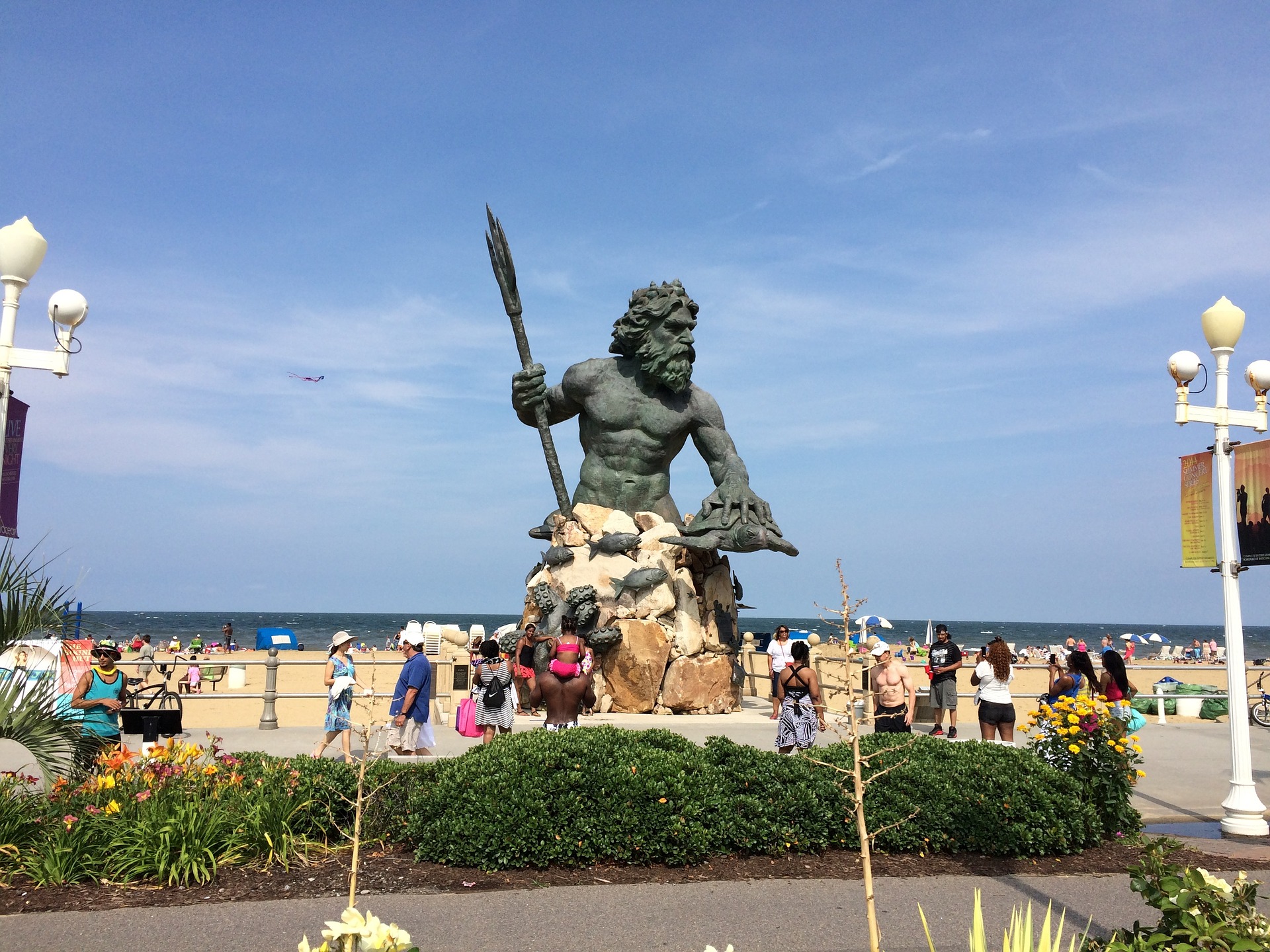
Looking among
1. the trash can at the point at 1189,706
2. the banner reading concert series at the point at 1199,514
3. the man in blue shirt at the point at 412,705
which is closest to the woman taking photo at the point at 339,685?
the man in blue shirt at the point at 412,705

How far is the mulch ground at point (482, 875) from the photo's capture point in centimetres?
503

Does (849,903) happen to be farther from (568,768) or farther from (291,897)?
(291,897)

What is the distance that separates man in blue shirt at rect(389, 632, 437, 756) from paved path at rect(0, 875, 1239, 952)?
3.55 meters

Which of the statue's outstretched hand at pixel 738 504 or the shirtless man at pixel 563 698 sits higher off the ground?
the statue's outstretched hand at pixel 738 504

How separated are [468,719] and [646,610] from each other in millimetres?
2428

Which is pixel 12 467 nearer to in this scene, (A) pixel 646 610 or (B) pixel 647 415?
(A) pixel 646 610

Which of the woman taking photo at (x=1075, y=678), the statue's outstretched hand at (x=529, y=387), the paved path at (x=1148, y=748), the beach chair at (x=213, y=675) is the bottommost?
the beach chair at (x=213, y=675)

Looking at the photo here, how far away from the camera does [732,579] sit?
1296 cm

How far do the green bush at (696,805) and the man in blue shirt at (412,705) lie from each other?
206cm

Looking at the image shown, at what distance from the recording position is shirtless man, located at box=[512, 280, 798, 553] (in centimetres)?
1192

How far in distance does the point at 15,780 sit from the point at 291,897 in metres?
2.13

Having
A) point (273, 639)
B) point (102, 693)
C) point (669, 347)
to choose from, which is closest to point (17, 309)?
point (102, 693)

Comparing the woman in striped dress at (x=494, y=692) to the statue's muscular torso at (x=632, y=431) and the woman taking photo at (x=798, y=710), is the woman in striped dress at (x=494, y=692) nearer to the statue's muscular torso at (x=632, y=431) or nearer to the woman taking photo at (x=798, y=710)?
the woman taking photo at (x=798, y=710)

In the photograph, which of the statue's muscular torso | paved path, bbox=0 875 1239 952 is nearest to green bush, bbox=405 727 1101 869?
paved path, bbox=0 875 1239 952
